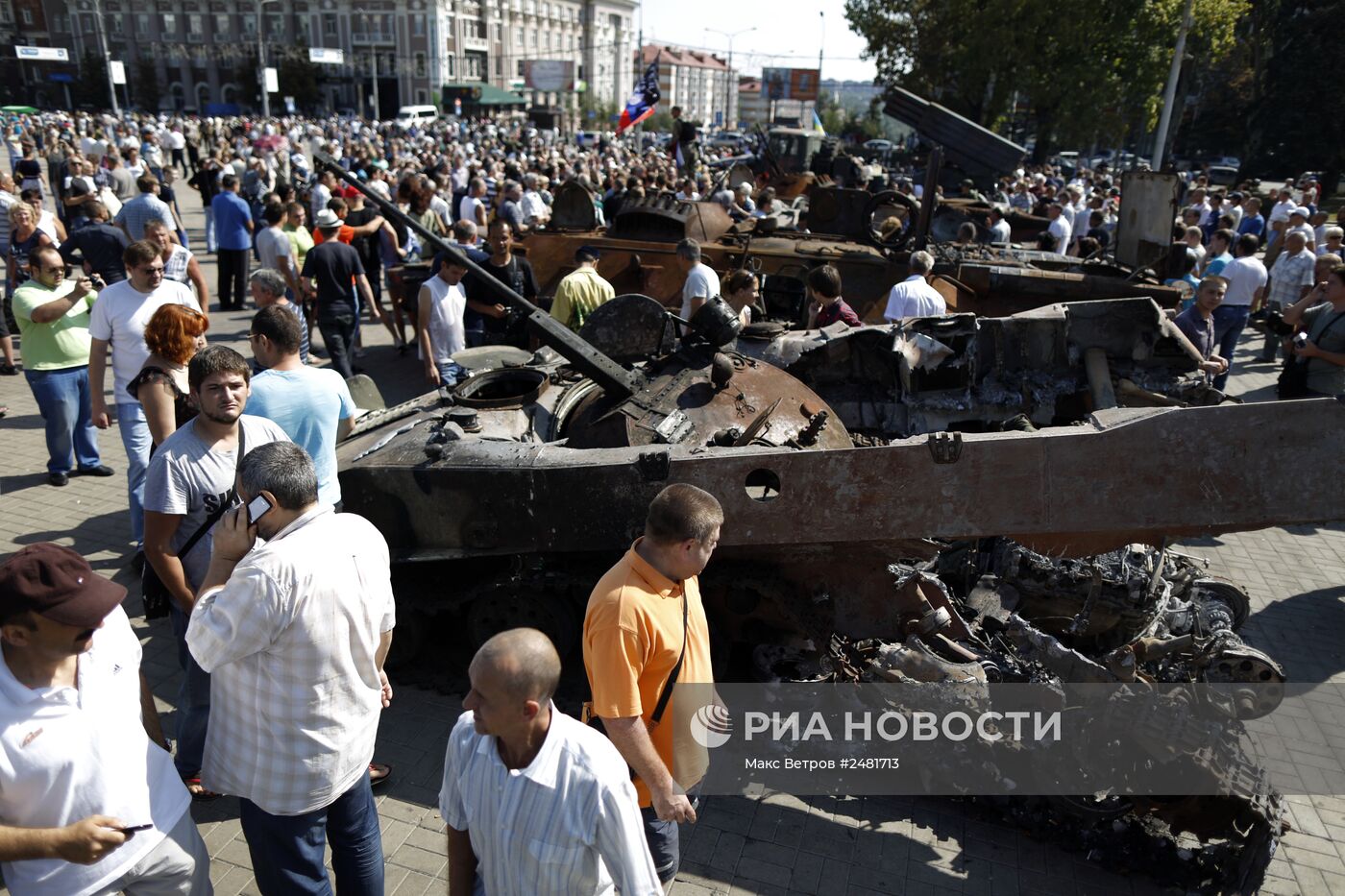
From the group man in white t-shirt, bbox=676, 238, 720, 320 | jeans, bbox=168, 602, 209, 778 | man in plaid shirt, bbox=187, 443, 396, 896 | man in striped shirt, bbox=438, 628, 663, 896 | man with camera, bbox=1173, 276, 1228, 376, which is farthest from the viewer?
man in white t-shirt, bbox=676, 238, 720, 320

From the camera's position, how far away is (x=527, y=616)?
17.1 ft

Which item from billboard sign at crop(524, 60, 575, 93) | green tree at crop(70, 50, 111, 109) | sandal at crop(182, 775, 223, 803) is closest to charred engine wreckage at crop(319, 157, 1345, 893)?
sandal at crop(182, 775, 223, 803)

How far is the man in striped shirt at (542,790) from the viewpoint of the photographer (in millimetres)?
2338

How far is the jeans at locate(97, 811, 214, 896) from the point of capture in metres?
2.65

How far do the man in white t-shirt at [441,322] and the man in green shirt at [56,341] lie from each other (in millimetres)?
2351

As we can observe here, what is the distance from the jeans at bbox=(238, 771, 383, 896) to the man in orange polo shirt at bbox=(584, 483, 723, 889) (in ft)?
3.23

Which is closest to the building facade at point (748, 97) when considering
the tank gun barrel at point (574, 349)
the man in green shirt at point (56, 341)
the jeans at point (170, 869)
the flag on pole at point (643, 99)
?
the flag on pole at point (643, 99)

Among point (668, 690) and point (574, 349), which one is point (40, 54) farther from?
point (668, 690)

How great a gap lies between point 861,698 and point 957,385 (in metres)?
2.87

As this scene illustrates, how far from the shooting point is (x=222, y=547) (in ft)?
9.81

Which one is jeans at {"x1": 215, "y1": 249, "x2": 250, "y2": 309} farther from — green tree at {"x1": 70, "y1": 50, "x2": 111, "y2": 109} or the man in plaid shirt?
green tree at {"x1": 70, "y1": 50, "x2": 111, "y2": 109}

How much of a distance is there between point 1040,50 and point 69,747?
110 feet

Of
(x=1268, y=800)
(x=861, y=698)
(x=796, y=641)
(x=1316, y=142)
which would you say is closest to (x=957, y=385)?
(x=796, y=641)

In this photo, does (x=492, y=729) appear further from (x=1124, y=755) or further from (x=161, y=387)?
(x=161, y=387)
